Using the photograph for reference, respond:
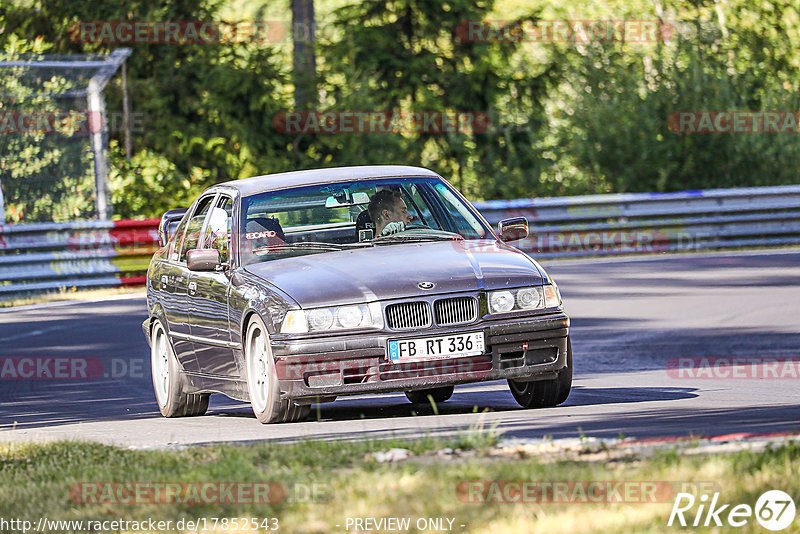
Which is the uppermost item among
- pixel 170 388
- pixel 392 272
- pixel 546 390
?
pixel 392 272

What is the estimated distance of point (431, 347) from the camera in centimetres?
871

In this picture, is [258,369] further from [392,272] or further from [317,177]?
[317,177]

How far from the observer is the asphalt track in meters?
8.46

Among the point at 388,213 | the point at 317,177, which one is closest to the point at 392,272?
the point at 388,213

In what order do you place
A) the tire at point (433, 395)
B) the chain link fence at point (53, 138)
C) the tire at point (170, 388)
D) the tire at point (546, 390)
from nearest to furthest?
the tire at point (546, 390)
the tire at point (170, 388)
the tire at point (433, 395)
the chain link fence at point (53, 138)

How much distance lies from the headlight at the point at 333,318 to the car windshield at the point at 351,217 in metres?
1.05

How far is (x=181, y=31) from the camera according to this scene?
102 feet

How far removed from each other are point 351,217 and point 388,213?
0.28 meters

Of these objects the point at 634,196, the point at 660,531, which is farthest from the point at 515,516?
the point at 634,196

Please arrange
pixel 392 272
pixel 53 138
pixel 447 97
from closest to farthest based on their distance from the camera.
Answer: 1. pixel 392 272
2. pixel 53 138
3. pixel 447 97

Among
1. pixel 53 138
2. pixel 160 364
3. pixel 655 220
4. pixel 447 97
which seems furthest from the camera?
pixel 447 97

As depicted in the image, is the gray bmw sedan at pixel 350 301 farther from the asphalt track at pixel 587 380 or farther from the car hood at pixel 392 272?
the asphalt track at pixel 587 380

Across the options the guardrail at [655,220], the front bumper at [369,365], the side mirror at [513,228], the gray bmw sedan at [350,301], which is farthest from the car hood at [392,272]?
the guardrail at [655,220]

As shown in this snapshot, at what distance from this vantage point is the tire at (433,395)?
1068cm
